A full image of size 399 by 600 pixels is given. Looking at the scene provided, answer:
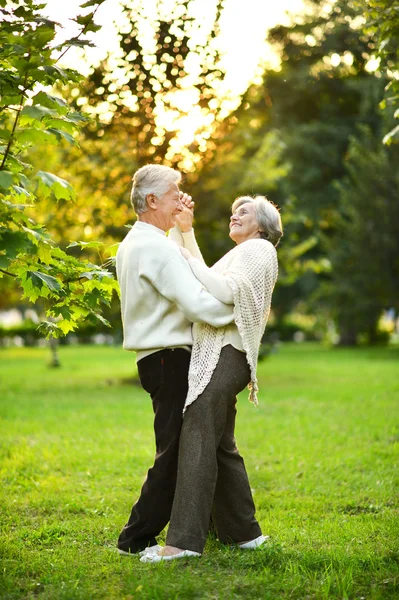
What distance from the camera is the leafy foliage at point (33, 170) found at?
3793mm

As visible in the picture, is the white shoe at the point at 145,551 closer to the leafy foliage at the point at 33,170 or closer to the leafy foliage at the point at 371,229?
the leafy foliage at the point at 33,170

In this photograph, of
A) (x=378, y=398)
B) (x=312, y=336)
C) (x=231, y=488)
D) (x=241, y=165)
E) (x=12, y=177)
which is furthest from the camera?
(x=312, y=336)

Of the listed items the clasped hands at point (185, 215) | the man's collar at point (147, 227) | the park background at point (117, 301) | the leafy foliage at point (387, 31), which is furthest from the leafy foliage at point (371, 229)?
the man's collar at point (147, 227)

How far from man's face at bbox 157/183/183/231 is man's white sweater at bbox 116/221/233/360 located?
0.09m

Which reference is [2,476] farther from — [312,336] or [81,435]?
[312,336]

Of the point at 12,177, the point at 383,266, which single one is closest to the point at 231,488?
the point at 12,177

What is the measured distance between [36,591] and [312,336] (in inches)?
1631

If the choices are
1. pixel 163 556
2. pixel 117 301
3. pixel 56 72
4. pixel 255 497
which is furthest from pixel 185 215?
pixel 117 301

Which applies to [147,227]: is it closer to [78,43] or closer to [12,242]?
[12,242]

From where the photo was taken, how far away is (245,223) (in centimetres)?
478

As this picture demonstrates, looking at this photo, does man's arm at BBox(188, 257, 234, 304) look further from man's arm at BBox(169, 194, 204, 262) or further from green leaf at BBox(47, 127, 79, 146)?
green leaf at BBox(47, 127, 79, 146)

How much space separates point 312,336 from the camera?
147ft

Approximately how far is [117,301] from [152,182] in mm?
10646

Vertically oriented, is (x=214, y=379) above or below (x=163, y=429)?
above
